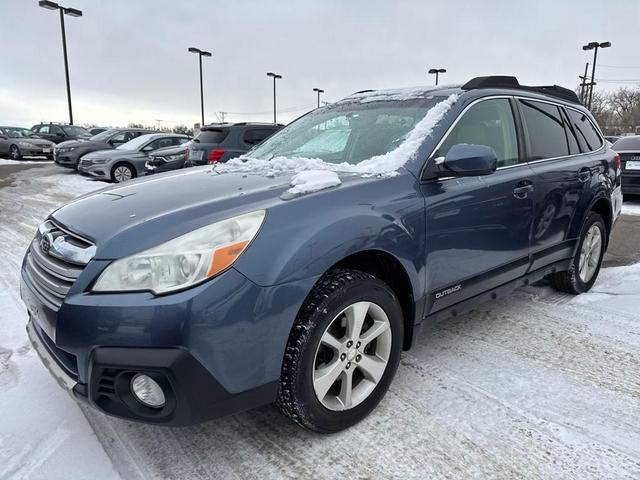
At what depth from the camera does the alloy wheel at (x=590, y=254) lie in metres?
4.10

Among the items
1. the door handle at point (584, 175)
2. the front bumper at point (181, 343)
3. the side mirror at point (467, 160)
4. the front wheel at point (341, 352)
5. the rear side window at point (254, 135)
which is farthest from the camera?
the rear side window at point (254, 135)

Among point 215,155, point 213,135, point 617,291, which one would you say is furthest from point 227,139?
point 617,291

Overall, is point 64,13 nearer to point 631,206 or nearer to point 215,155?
point 215,155

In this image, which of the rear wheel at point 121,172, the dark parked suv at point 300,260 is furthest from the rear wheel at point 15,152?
the dark parked suv at point 300,260

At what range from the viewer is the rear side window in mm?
9211

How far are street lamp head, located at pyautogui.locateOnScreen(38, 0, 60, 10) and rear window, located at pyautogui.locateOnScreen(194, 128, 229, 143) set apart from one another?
1984 cm

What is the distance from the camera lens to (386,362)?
2.38 meters

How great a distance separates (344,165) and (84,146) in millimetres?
14620

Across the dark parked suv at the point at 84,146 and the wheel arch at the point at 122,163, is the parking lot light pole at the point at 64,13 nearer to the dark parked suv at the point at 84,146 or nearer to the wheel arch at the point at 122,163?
the dark parked suv at the point at 84,146

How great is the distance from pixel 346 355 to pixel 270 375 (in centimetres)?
43

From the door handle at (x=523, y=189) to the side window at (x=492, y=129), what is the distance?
6.6 inches

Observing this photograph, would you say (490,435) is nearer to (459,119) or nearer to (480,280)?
(480,280)

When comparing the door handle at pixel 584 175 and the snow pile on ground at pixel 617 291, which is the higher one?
the door handle at pixel 584 175

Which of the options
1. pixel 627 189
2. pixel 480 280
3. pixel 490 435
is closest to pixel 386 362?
pixel 490 435
